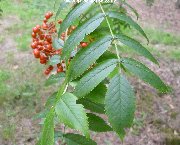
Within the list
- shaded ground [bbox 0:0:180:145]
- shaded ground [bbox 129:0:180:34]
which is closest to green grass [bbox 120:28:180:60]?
shaded ground [bbox 0:0:180:145]

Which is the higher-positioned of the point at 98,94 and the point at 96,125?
the point at 98,94

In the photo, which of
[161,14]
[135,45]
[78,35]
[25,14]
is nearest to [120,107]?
A: [135,45]

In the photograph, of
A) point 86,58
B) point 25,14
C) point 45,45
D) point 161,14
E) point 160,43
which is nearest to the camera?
point 86,58

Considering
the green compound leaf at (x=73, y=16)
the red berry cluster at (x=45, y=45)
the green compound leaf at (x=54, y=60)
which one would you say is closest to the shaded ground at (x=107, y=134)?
the red berry cluster at (x=45, y=45)

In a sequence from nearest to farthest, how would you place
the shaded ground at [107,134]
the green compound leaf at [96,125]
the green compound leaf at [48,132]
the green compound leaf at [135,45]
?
the green compound leaf at [48,132] → the green compound leaf at [135,45] → the green compound leaf at [96,125] → the shaded ground at [107,134]

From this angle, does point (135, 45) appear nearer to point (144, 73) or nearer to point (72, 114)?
point (144, 73)

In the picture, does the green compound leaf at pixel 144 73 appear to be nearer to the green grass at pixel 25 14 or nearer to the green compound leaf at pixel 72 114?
the green compound leaf at pixel 72 114

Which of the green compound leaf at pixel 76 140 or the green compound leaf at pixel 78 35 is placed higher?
the green compound leaf at pixel 78 35
